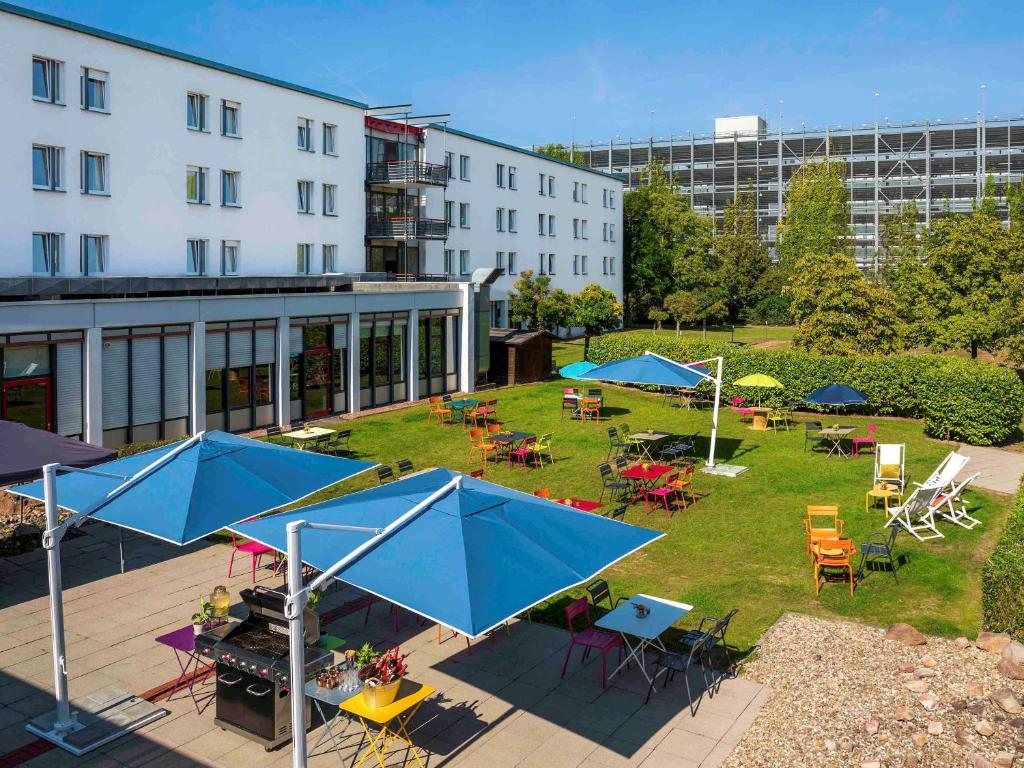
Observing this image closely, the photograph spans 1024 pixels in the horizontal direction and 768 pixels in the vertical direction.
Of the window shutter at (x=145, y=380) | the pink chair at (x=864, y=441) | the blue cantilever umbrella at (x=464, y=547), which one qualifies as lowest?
the pink chair at (x=864, y=441)

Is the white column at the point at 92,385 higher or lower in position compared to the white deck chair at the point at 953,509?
higher

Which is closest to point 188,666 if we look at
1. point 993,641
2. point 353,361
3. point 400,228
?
point 993,641

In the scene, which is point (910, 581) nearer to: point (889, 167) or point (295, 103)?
point (295, 103)

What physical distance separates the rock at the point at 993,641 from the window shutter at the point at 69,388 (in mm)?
19756

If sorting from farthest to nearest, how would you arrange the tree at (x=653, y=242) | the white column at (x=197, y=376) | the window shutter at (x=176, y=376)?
the tree at (x=653, y=242)
the white column at (x=197, y=376)
the window shutter at (x=176, y=376)

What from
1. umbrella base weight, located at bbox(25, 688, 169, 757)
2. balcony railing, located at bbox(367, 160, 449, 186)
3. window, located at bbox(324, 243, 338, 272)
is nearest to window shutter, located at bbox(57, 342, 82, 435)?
umbrella base weight, located at bbox(25, 688, 169, 757)

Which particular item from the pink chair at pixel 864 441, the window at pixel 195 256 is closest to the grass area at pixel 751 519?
the pink chair at pixel 864 441

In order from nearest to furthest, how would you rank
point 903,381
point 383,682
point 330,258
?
point 383,682 → point 903,381 → point 330,258

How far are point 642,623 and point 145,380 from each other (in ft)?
57.1

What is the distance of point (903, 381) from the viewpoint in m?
29.4

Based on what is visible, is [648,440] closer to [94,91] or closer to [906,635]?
[906,635]

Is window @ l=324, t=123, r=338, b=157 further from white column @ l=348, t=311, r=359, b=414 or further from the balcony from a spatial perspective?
white column @ l=348, t=311, r=359, b=414

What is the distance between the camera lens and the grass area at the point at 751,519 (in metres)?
14.2

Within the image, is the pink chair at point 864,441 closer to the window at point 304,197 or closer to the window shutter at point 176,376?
the window shutter at point 176,376
